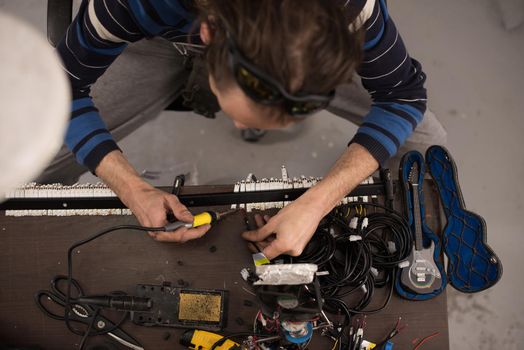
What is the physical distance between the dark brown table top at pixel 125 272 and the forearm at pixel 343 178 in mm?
171

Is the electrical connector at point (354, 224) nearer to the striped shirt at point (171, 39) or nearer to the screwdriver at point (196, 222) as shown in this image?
the striped shirt at point (171, 39)

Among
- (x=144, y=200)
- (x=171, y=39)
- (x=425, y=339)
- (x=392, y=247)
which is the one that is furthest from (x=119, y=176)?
(x=425, y=339)

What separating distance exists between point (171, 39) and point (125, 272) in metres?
0.48

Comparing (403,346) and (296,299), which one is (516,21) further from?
(296,299)

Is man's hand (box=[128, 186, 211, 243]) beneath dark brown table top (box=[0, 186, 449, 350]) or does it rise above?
above

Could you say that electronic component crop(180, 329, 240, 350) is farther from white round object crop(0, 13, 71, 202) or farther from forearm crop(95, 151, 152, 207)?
white round object crop(0, 13, 71, 202)

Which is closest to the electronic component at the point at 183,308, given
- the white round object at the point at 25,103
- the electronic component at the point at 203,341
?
the electronic component at the point at 203,341

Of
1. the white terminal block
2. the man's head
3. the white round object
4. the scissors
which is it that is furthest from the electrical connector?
the white round object

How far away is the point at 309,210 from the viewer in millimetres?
801

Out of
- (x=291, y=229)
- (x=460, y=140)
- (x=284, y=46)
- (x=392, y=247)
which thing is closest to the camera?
(x=284, y=46)

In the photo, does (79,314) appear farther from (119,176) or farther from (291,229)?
(291,229)

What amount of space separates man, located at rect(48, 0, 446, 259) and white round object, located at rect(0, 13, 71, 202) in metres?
0.28

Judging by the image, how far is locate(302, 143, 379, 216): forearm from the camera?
824 mm

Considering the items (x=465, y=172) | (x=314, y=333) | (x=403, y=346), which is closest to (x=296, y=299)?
(x=314, y=333)
